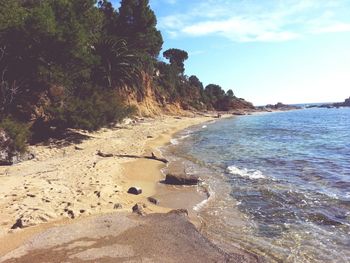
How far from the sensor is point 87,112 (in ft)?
76.4

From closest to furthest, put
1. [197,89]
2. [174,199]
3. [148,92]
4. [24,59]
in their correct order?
[174,199], [24,59], [148,92], [197,89]

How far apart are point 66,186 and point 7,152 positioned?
5341 mm

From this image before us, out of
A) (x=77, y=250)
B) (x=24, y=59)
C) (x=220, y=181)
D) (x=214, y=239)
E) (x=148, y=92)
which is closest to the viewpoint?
(x=77, y=250)

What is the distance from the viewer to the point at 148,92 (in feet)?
174

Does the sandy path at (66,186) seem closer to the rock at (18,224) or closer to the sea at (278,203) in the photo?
the rock at (18,224)

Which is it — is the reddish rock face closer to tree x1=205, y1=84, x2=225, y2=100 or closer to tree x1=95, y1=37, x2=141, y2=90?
tree x1=95, y1=37, x2=141, y2=90

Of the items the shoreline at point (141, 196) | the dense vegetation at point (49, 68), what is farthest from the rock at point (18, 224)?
the dense vegetation at point (49, 68)

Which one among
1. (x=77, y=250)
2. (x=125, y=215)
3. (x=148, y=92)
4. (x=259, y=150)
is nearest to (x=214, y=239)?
(x=125, y=215)

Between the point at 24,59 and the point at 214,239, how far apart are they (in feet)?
56.3

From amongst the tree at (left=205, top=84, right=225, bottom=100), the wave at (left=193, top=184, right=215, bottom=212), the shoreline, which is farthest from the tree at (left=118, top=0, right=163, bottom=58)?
the tree at (left=205, top=84, right=225, bottom=100)

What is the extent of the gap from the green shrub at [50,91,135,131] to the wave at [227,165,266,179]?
411 inches

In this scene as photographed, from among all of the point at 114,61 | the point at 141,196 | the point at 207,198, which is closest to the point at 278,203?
A: the point at 207,198

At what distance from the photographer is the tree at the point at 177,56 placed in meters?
84.2

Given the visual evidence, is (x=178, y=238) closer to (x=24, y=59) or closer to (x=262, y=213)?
(x=262, y=213)
